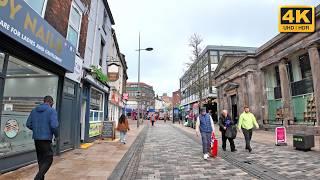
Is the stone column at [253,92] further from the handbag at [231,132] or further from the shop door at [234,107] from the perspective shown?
the handbag at [231,132]

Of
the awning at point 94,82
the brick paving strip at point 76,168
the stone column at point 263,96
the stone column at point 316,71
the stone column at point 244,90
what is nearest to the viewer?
the brick paving strip at point 76,168

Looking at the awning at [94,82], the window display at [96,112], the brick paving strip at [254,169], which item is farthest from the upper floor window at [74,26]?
the brick paving strip at [254,169]

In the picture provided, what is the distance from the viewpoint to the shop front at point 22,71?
6188 mm

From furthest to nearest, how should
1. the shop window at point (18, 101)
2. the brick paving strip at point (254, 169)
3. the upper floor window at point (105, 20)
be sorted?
the upper floor window at point (105, 20)
the shop window at point (18, 101)
the brick paving strip at point (254, 169)

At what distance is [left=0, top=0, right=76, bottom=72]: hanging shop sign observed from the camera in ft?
18.6

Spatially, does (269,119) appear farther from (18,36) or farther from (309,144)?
(18,36)

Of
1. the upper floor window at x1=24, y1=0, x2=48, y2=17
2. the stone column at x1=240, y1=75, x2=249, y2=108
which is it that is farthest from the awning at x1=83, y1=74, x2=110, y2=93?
the stone column at x1=240, y1=75, x2=249, y2=108

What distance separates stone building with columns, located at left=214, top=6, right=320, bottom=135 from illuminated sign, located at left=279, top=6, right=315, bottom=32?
13.7m

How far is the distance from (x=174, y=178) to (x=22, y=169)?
3905 millimetres

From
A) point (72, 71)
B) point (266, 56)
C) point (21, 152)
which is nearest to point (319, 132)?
point (266, 56)

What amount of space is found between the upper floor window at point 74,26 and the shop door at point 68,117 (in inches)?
71.8

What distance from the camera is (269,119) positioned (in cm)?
2553

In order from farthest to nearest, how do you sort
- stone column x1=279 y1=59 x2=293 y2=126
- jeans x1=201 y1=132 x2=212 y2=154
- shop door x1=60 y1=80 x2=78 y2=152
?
stone column x1=279 y1=59 x2=293 y2=126
shop door x1=60 y1=80 x2=78 y2=152
jeans x1=201 y1=132 x2=212 y2=154

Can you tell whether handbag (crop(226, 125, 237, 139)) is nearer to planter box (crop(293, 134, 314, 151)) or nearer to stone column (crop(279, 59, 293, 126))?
planter box (crop(293, 134, 314, 151))
